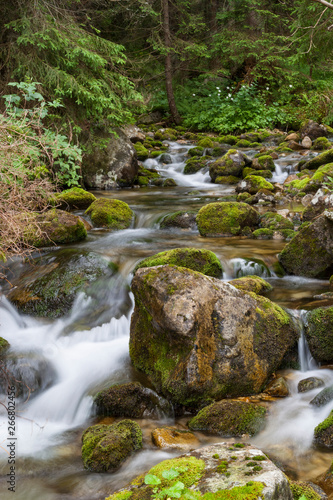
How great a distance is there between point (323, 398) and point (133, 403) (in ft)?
6.30

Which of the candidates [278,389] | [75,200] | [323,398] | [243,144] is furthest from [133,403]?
[243,144]

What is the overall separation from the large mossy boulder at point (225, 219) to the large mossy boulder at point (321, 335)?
3.94 metres

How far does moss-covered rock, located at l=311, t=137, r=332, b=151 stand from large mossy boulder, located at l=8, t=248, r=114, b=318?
12.2 meters

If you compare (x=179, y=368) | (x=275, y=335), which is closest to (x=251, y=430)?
(x=179, y=368)

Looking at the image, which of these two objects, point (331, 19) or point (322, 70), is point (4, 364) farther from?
point (322, 70)

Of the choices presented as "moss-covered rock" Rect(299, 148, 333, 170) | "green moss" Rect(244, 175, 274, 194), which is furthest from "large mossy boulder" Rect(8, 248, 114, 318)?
"moss-covered rock" Rect(299, 148, 333, 170)

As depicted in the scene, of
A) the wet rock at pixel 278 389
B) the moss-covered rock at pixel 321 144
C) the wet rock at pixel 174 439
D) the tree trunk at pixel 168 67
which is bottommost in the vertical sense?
the wet rock at pixel 278 389

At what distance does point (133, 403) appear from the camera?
4020mm

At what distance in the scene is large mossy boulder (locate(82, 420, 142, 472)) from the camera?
10.7ft

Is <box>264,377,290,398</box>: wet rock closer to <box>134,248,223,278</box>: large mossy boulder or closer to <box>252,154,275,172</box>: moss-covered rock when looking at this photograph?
<box>134,248,223,278</box>: large mossy boulder

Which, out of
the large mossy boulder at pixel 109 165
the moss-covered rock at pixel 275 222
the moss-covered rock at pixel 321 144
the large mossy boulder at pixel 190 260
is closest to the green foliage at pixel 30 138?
the large mossy boulder at pixel 190 260

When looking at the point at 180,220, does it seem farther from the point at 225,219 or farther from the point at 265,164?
the point at 265,164

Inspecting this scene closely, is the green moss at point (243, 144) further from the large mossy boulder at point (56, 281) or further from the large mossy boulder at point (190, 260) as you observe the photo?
the large mossy boulder at point (56, 281)

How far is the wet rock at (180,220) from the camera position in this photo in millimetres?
9266
